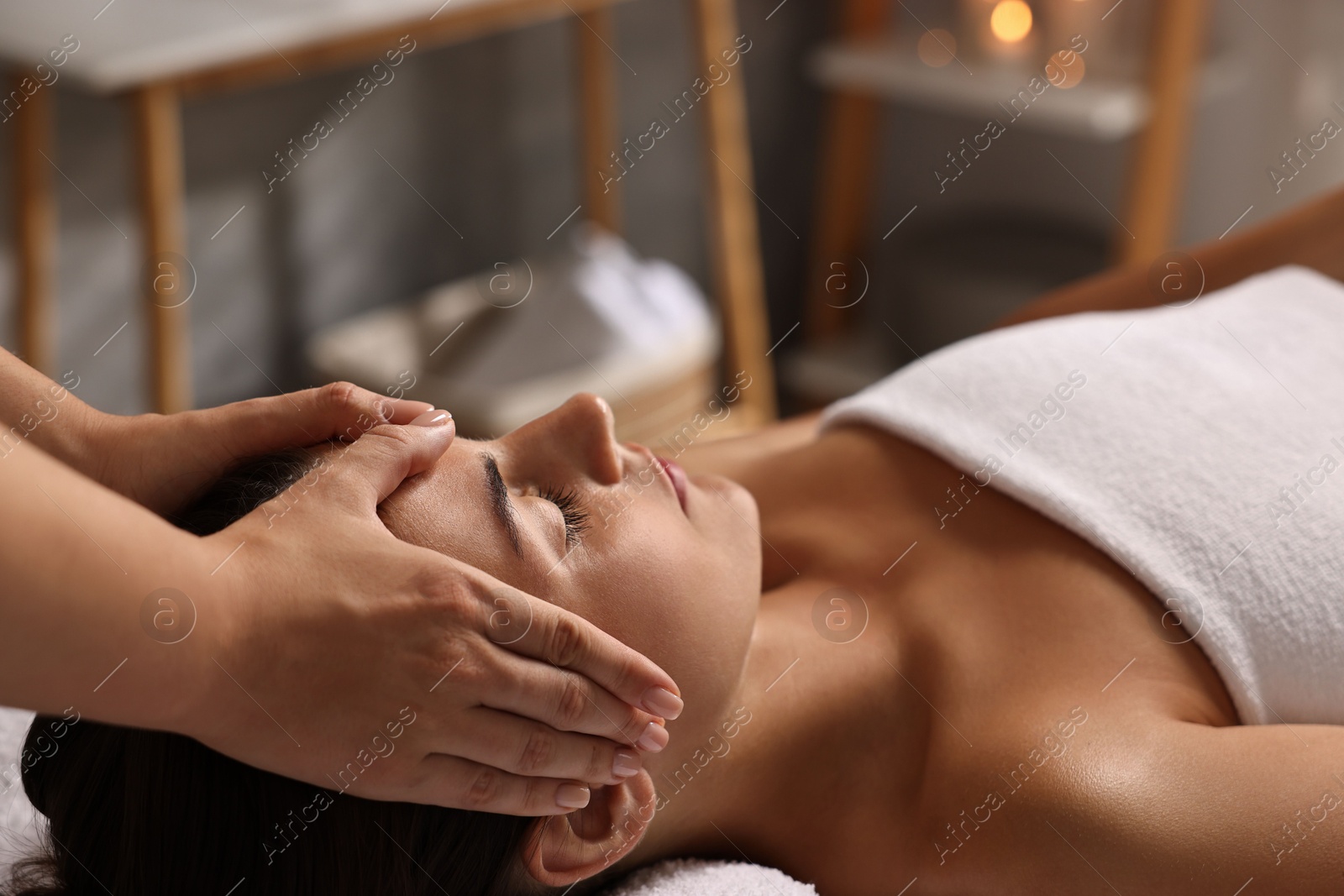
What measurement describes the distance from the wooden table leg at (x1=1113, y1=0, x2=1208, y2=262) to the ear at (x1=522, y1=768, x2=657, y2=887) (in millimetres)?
1633

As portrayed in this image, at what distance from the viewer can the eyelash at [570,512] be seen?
833 millimetres

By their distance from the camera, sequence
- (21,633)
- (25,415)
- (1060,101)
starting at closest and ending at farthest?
(21,633) → (25,415) → (1060,101)

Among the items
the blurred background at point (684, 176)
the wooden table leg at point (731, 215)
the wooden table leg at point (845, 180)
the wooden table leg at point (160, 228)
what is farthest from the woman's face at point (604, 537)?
the wooden table leg at point (845, 180)

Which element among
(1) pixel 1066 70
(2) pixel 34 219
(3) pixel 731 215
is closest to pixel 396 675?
(2) pixel 34 219

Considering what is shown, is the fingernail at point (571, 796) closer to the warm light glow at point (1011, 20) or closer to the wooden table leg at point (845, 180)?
the warm light glow at point (1011, 20)

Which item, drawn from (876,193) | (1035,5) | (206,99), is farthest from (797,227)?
(206,99)

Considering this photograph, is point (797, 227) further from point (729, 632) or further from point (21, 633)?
point (21, 633)

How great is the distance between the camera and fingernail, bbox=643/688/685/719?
662 mm

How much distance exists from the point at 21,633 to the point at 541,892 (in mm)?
452

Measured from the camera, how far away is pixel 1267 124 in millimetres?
2213

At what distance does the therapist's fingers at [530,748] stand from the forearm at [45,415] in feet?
1.12

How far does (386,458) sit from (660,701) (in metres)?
0.23

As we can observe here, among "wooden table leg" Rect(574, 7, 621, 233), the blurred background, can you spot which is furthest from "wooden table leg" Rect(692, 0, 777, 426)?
"wooden table leg" Rect(574, 7, 621, 233)

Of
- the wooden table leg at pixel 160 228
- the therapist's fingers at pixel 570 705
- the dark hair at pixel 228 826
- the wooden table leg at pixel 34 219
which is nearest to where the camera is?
the therapist's fingers at pixel 570 705
